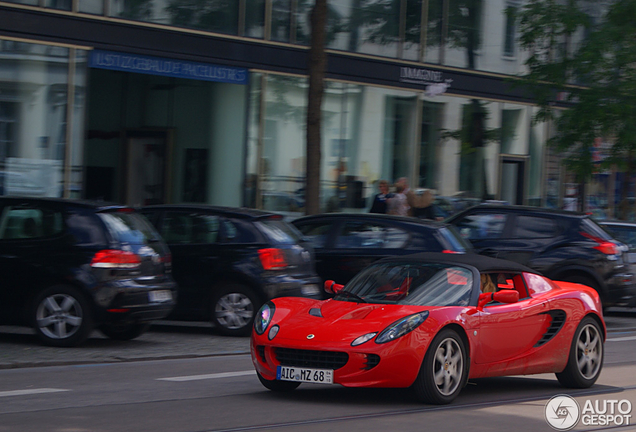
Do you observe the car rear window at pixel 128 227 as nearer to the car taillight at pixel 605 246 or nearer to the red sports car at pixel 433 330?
the red sports car at pixel 433 330

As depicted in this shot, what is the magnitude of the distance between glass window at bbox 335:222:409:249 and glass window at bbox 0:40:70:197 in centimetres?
628

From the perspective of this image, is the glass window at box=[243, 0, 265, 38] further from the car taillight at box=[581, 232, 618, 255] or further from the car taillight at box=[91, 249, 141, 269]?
the car taillight at box=[91, 249, 141, 269]

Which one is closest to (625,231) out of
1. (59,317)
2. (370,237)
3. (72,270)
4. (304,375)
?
(370,237)

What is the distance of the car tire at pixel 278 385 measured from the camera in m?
7.64

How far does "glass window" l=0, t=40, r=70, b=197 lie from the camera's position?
54.4 ft

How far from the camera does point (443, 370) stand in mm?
7219

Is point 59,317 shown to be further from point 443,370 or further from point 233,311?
point 443,370

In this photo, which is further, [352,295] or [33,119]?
[33,119]

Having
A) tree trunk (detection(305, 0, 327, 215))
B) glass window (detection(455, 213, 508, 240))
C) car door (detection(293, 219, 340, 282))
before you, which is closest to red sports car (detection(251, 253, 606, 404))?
car door (detection(293, 219, 340, 282))

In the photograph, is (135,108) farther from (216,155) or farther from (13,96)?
(13,96)

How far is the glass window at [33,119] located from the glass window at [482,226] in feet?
23.8

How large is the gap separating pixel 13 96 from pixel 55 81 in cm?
89

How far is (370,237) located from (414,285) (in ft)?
18.6

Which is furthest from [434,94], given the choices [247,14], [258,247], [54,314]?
[54,314]
